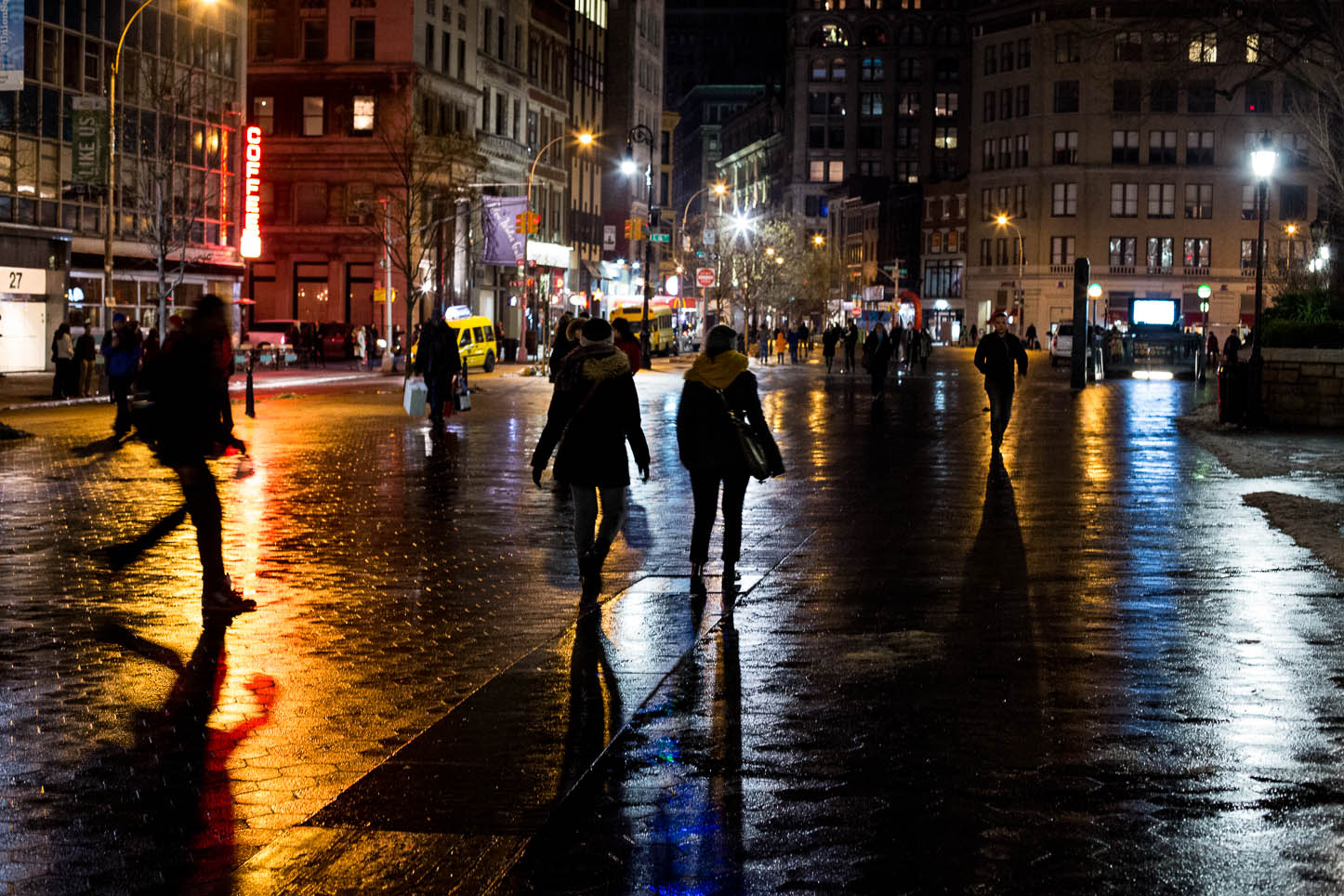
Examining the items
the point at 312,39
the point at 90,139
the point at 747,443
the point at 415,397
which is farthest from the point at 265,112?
the point at 747,443

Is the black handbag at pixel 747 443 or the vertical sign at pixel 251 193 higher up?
the vertical sign at pixel 251 193

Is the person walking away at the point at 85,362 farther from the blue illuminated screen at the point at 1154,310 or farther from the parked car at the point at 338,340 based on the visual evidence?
the blue illuminated screen at the point at 1154,310

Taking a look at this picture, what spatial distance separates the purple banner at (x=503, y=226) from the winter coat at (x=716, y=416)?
209ft

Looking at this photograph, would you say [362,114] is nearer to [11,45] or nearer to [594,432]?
[11,45]

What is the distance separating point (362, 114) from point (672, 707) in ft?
231

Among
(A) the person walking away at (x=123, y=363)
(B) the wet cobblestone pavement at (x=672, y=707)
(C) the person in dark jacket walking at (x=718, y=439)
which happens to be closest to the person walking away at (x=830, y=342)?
(A) the person walking away at (x=123, y=363)

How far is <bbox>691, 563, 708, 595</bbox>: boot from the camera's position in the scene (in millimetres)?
11242

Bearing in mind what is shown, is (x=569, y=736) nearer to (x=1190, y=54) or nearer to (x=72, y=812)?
(x=72, y=812)

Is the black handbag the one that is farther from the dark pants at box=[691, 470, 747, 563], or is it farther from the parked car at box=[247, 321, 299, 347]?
the parked car at box=[247, 321, 299, 347]

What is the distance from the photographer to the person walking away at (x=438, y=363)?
2791 cm

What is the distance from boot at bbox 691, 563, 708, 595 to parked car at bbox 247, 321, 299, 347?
51.4m

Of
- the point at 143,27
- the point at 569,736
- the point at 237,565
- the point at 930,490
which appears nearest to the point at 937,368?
the point at 143,27

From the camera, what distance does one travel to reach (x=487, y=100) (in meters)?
85.6

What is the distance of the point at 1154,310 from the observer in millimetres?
75812
